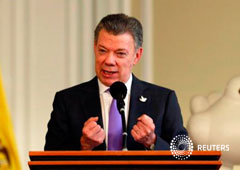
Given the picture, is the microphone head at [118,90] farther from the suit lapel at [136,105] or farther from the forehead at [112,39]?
the forehead at [112,39]

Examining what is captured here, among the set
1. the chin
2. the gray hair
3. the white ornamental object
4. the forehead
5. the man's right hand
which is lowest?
the white ornamental object

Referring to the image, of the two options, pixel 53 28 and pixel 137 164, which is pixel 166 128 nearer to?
pixel 137 164

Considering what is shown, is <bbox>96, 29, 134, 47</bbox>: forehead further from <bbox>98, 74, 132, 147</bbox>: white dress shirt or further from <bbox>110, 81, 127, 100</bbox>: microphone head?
<bbox>110, 81, 127, 100</bbox>: microphone head

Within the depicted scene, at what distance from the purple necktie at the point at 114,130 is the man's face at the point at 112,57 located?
0.39 ft

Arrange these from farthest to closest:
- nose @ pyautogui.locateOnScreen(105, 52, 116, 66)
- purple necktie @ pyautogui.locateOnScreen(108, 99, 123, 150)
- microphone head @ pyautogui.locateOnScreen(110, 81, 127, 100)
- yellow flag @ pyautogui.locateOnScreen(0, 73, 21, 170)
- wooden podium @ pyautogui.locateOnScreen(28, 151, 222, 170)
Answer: nose @ pyautogui.locateOnScreen(105, 52, 116, 66), purple necktie @ pyautogui.locateOnScreen(108, 99, 123, 150), microphone head @ pyautogui.locateOnScreen(110, 81, 127, 100), wooden podium @ pyautogui.locateOnScreen(28, 151, 222, 170), yellow flag @ pyautogui.locateOnScreen(0, 73, 21, 170)

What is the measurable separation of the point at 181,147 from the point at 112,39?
0.67 m

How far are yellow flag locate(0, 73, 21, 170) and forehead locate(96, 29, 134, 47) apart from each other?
1543 mm

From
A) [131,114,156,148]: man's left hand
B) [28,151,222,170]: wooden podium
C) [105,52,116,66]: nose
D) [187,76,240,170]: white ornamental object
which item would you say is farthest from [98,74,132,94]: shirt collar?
[28,151,222,170]: wooden podium

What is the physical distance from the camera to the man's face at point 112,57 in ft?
8.91

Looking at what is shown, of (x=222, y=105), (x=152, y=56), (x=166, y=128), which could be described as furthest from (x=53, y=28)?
(x=166, y=128)

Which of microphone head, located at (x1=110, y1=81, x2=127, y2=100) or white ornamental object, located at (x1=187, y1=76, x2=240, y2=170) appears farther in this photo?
white ornamental object, located at (x1=187, y1=76, x2=240, y2=170)

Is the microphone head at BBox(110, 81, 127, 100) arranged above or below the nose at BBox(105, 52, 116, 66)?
below

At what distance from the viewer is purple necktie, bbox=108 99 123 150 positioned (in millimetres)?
2568

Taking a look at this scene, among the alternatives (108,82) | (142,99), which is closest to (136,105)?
(142,99)
